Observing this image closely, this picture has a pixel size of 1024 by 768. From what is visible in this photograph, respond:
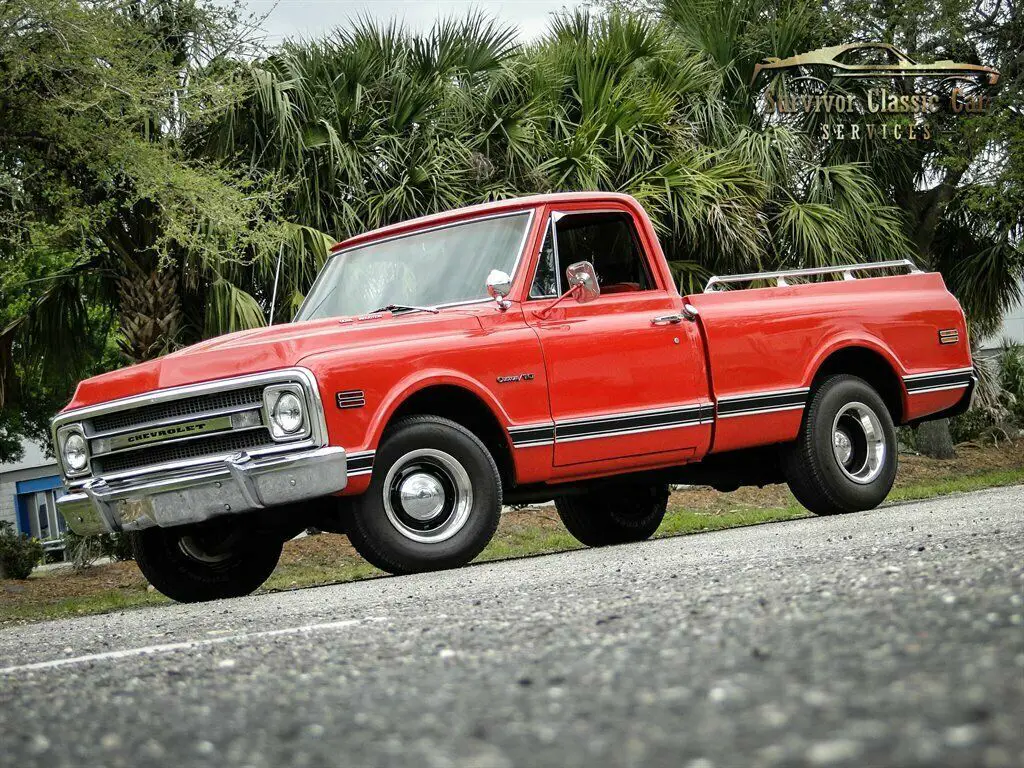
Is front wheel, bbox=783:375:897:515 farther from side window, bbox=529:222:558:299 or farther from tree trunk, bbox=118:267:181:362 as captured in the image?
tree trunk, bbox=118:267:181:362

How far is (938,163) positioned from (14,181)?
457 inches

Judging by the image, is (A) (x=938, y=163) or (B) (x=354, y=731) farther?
(A) (x=938, y=163)

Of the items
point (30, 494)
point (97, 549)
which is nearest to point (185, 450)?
point (97, 549)

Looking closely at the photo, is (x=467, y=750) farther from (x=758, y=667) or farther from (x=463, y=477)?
(x=463, y=477)

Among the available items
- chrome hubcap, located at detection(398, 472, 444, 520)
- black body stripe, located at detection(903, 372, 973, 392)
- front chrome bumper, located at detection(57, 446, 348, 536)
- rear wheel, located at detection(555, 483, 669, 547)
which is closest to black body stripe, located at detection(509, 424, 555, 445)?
chrome hubcap, located at detection(398, 472, 444, 520)

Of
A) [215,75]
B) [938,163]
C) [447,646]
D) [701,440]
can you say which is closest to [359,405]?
[701,440]

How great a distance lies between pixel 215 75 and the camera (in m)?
13.6

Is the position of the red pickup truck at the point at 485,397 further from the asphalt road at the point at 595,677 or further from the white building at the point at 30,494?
the white building at the point at 30,494

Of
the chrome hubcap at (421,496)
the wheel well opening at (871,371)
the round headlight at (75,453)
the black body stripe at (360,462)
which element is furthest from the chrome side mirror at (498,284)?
the wheel well opening at (871,371)

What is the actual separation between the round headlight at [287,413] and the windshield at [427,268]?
4.54ft

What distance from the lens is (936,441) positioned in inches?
767

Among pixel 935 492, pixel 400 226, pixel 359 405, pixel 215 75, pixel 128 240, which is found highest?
pixel 215 75

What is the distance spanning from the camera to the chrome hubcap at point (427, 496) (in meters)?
6.65

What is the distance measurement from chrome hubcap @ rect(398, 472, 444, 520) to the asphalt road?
5.33 ft
